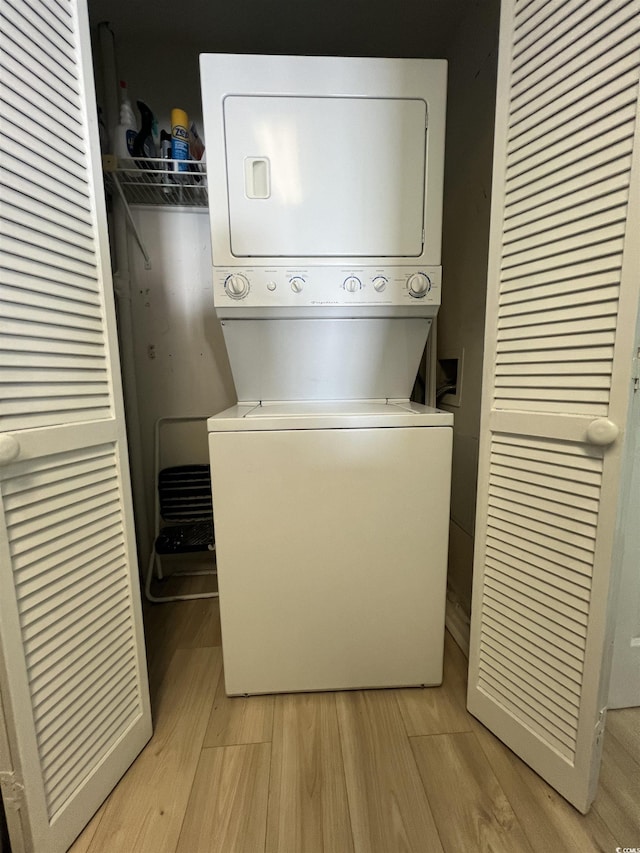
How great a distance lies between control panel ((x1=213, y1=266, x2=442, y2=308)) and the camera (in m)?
1.19

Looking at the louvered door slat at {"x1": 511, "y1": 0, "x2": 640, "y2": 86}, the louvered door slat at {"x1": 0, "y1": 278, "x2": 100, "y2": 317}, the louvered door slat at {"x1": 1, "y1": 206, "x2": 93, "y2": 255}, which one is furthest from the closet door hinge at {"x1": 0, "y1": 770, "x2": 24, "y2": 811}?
the louvered door slat at {"x1": 511, "y1": 0, "x2": 640, "y2": 86}

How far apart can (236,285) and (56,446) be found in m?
0.68

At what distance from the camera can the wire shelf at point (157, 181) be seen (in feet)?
4.69

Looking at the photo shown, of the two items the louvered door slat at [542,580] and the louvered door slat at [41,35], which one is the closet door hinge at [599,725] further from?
the louvered door slat at [41,35]

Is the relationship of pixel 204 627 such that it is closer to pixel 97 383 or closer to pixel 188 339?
pixel 97 383

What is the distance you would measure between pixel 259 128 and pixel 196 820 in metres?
1.83

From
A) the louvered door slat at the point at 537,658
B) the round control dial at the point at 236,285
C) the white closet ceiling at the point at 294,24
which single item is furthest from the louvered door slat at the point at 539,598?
the white closet ceiling at the point at 294,24

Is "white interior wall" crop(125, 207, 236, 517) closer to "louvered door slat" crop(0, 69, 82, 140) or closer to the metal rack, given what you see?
the metal rack

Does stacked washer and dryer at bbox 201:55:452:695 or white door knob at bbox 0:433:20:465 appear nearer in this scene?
white door knob at bbox 0:433:20:465

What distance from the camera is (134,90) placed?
1682mm

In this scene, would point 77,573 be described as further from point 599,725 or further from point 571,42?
point 571,42

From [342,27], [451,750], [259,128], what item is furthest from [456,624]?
[342,27]

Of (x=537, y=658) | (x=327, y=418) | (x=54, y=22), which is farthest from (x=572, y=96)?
(x=537, y=658)

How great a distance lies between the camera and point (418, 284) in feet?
3.96
